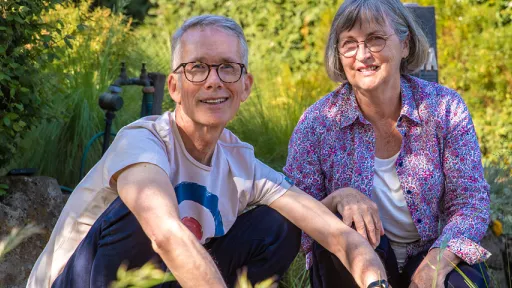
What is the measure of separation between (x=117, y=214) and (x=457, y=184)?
1.30 metres

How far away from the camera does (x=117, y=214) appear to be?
2252 millimetres

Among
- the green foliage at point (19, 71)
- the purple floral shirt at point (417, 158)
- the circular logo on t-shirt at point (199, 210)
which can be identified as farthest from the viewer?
the green foliage at point (19, 71)

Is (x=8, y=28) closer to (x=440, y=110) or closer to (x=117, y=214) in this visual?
(x=117, y=214)

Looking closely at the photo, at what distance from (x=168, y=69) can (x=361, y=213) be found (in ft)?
13.3

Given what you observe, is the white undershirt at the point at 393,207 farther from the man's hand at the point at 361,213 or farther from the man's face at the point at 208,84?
the man's face at the point at 208,84

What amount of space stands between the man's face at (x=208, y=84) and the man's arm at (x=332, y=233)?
0.38 metres

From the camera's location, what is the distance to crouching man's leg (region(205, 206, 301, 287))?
2.64m

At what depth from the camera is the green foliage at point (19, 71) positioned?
3.30 meters

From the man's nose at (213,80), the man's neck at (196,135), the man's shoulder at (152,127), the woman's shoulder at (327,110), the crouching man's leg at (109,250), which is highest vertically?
the man's nose at (213,80)

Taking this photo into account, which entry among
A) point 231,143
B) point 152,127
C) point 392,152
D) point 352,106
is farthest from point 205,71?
point 392,152

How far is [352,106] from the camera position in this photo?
3010mm

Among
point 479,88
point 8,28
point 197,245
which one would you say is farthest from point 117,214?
point 479,88

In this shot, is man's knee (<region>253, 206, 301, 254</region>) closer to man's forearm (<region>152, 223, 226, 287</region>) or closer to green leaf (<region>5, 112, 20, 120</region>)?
man's forearm (<region>152, 223, 226, 287</region>)

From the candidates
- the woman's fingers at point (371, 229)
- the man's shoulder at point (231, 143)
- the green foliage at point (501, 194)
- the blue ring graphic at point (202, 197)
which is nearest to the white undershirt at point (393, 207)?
the woman's fingers at point (371, 229)
